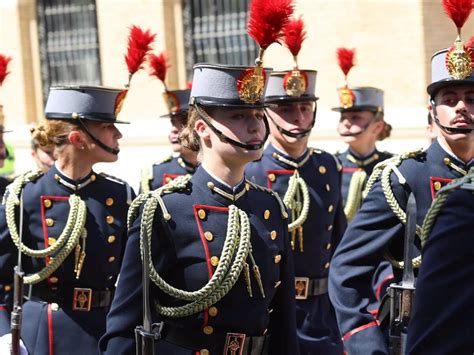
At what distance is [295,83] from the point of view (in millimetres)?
6762

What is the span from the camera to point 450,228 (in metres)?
2.85

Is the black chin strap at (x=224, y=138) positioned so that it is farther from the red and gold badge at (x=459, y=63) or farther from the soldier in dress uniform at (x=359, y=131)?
the soldier in dress uniform at (x=359, y=131)

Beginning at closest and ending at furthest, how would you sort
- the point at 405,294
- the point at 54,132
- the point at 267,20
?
the point at 267,20
the point at 405,294
the point at 54,132

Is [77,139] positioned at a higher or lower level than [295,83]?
lower

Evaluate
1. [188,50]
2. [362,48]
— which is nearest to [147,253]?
[362,48]

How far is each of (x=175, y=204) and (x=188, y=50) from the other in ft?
41.0

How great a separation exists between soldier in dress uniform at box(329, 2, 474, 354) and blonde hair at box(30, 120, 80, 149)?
1728mm

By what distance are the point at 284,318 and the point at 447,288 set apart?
5.10 ft

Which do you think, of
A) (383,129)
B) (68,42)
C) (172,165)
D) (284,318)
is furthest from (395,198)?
(68,42)

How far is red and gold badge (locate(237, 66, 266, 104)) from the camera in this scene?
13.9 ft

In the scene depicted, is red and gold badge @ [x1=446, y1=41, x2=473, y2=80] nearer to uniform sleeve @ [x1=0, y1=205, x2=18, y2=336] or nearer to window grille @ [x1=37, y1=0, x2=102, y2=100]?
uniform sleeve @ [x1=0, y1=205, x2=18, y2=336]

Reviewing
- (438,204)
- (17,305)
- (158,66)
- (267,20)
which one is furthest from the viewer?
(158,66)

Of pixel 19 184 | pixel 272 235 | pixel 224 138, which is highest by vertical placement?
pixel 224 138

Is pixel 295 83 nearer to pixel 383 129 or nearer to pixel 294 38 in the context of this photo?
pixel 294 38
